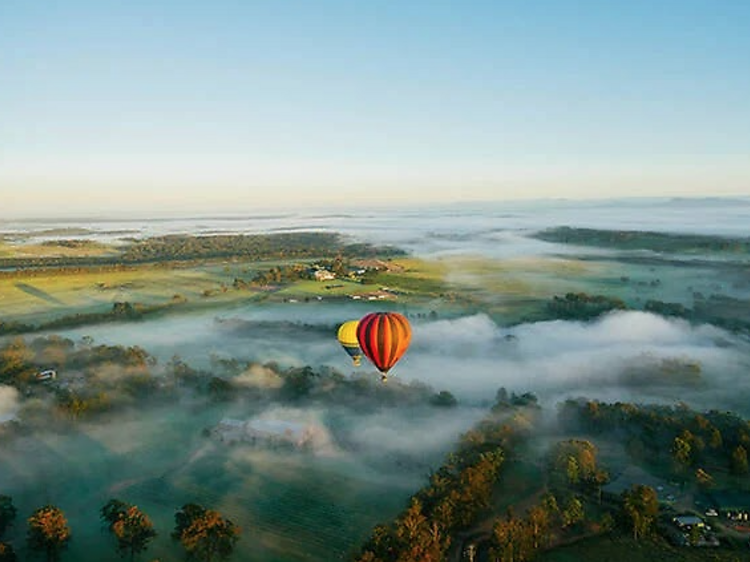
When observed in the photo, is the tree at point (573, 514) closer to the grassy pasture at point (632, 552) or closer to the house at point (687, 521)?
the grassy pasture at point (632, 552)

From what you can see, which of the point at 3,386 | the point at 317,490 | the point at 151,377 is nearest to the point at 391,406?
the point at 317,490

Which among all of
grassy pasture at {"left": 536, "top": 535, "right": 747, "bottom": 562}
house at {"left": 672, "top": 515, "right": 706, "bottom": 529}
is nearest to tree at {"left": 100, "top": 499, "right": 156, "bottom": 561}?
grassy pasture at {"left": 536, "top": 535, "right": 747, "bottom": 562}

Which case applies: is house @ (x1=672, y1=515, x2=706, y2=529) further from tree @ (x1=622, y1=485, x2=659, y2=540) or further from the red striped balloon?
the red striped balloon

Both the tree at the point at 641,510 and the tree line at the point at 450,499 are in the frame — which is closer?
the tree line at the point at 450,499

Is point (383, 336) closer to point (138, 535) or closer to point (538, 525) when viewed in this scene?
point (538, 525)

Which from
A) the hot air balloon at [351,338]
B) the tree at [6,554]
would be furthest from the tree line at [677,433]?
the tree at [6,554]

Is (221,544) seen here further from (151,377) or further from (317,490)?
(151,377)
